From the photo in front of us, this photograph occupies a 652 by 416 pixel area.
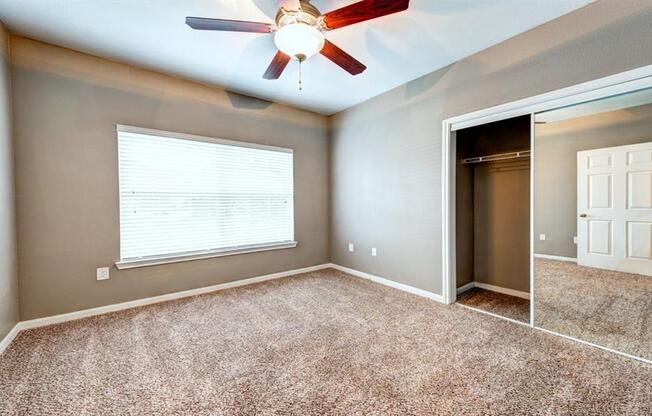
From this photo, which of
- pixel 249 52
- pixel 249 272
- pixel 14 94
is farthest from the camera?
pixel 249 272

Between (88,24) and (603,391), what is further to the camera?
(88,24)

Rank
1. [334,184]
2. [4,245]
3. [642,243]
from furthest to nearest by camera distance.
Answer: [334,184]
[4,245]
[642,243]

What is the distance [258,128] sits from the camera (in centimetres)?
394

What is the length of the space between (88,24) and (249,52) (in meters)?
Answer: 1.30

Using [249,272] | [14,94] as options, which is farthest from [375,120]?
[14,94]

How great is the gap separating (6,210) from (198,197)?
5.18 feet

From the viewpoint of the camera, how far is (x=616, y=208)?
2199mm

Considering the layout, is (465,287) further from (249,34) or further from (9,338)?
(9,338)

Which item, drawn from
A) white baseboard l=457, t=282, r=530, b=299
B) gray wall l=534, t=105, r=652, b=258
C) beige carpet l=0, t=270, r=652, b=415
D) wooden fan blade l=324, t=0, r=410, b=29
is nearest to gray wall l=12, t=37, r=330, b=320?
beige carpet l=0, t=270, r=652, b=415

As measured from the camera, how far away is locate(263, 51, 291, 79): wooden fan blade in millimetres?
2246

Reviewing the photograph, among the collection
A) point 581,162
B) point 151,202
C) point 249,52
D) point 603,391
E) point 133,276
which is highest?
point 249,52

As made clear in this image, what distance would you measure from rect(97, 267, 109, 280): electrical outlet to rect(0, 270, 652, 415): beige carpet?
41 centimetres

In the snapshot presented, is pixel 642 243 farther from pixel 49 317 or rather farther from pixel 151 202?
pixel 49 317

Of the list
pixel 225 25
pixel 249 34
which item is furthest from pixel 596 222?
pixel 249 34
